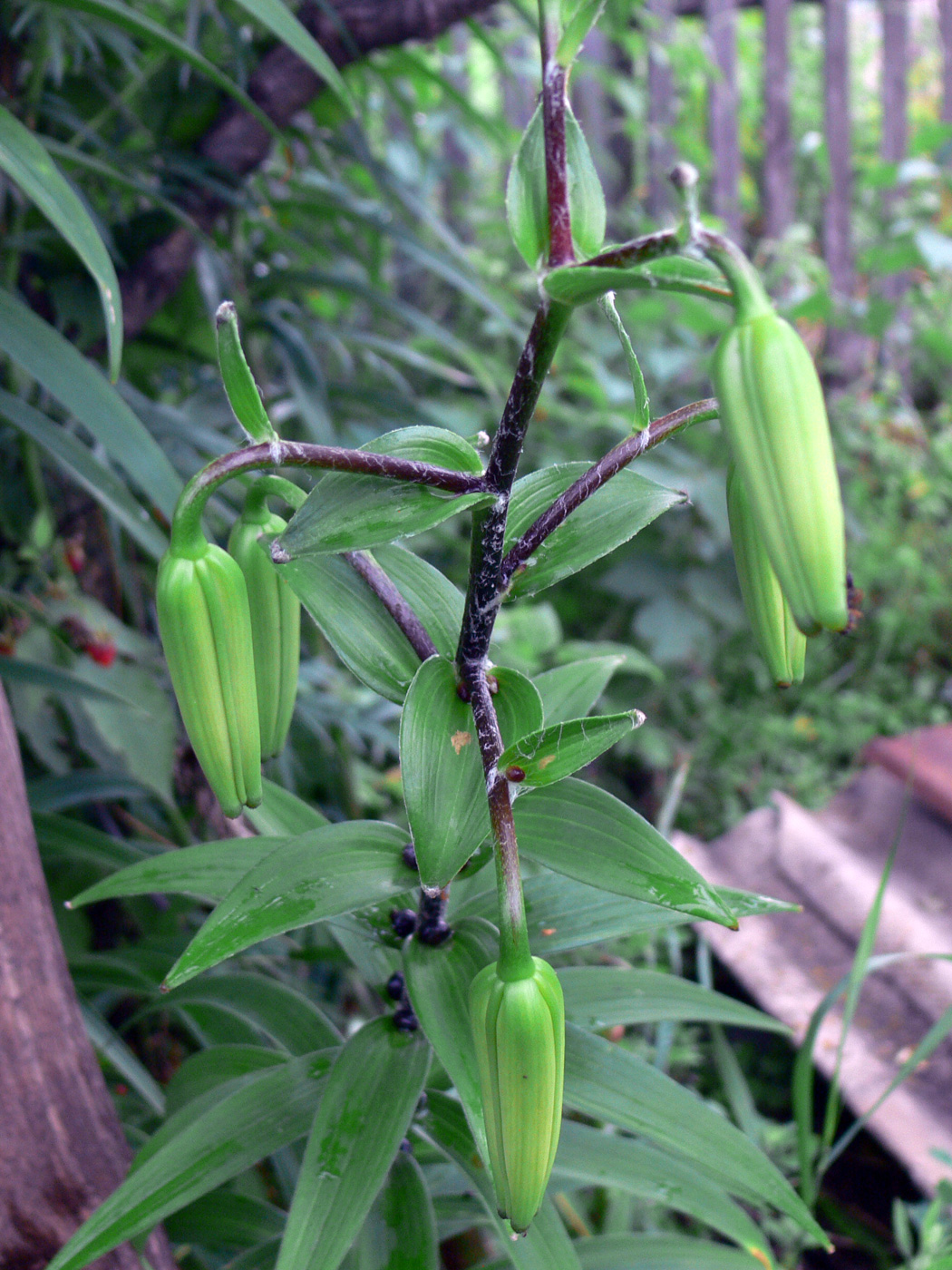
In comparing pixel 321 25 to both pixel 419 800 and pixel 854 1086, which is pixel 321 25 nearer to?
pixel 419 800

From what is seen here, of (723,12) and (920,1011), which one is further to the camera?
(723,12)

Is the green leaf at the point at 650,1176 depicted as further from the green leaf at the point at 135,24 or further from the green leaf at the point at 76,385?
the green leaf at the point at 135,24

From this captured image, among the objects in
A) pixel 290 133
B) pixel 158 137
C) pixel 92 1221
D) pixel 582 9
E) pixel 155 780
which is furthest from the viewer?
pixel 290 133

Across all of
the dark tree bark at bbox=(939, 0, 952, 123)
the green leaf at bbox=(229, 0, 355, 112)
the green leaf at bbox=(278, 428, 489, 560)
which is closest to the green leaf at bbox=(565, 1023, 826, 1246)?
the green leaf at bbox=(278, 428, 489, 560)

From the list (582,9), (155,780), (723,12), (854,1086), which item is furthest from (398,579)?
(723,12)

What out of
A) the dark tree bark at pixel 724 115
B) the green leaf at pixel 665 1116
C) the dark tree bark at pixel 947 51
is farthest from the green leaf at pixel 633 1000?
the dark tree bark at pixel 947 51

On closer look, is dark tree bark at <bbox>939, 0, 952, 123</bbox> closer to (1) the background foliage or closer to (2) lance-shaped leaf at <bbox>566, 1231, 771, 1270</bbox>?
(1) the background foliage
